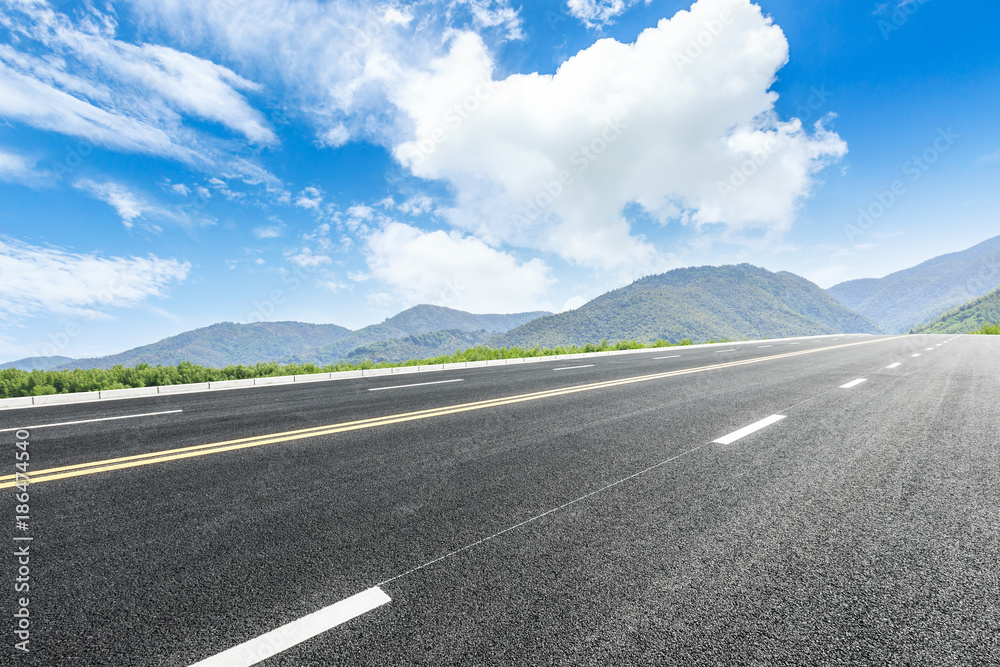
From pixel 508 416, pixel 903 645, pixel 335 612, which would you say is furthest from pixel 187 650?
pixel 508 416

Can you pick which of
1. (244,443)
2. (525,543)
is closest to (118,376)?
(244,443)

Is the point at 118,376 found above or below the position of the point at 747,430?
above

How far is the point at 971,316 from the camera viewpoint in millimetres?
123750

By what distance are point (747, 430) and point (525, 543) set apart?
12.7 ft

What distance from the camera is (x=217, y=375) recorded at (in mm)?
12344

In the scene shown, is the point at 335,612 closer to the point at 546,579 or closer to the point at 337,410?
the point at 546,579

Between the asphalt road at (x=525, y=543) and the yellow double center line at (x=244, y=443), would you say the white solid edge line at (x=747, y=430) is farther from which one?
the yellow double center line at (x=244, y=443)

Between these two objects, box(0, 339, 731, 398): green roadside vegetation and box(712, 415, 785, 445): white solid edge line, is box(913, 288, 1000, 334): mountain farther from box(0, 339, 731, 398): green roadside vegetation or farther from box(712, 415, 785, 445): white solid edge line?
box(0, 339, 731, 398): green roadside vegetation

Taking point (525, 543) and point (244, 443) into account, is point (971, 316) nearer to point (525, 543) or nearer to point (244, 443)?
point (525, 543)

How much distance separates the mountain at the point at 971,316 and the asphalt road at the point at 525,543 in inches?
5882

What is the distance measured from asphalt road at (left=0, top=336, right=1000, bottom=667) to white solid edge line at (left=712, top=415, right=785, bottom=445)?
0.11 m

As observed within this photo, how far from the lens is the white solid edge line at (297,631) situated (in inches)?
63.1

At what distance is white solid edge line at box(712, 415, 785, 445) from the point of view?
4646 millimetres

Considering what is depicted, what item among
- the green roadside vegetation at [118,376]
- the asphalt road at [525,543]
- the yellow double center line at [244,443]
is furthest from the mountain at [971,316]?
the green roadside vegetation at [118,376]
